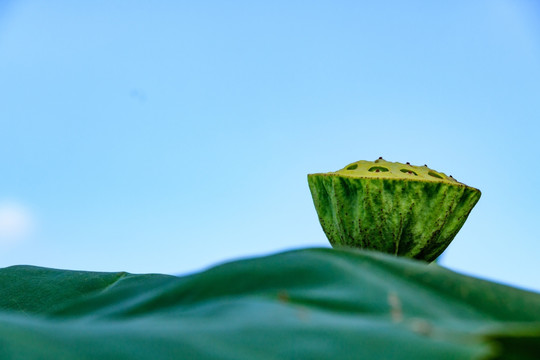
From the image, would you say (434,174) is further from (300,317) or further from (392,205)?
(300,317)

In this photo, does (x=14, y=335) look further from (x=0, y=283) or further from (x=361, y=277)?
(x=0, y=283)

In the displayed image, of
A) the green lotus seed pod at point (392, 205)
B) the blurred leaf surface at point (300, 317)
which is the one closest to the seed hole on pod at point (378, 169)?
the green lotus seed pod at point (392, 205)

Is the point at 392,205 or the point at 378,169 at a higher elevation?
the point at 378,169

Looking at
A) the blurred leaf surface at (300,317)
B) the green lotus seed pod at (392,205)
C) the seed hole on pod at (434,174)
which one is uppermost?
the seed hole on pod at (434,174)

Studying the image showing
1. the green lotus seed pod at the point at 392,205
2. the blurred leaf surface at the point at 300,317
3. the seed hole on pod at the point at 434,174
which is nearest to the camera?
the blurred leaf surface at the point at 300,317

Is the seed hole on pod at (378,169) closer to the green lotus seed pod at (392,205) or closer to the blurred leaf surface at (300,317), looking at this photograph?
the green lotus seed pod at (392,205)

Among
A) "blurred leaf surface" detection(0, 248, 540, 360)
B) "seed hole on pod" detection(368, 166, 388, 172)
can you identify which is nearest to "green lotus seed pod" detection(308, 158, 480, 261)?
"seed hole on pod" detection(368, 166, 388, 172)

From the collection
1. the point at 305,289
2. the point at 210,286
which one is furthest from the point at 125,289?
the point at 305,289

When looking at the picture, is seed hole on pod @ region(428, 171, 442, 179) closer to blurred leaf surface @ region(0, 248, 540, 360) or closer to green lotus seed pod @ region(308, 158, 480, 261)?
green lotus seed pod @ region(308, 158, 480, 261)

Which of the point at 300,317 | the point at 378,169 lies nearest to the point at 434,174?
the point at 378,169

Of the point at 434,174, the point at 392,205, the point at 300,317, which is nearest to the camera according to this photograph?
the point at 300,317
